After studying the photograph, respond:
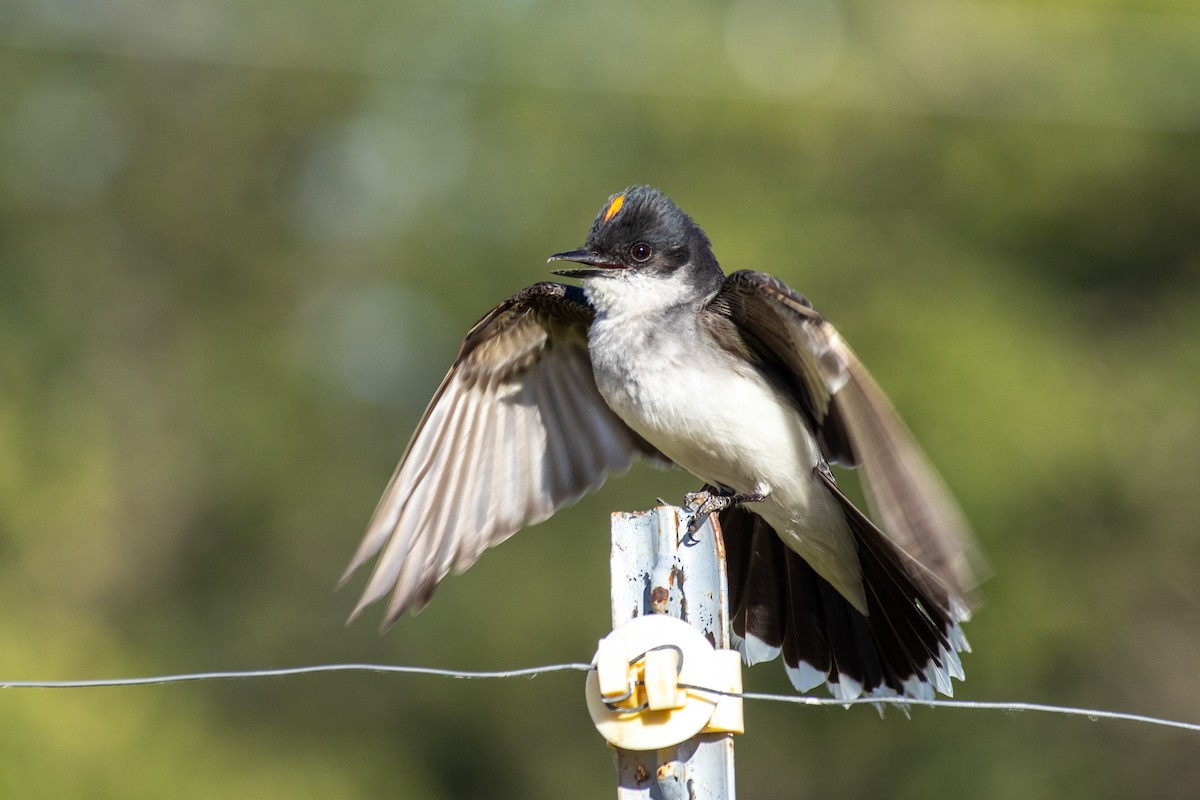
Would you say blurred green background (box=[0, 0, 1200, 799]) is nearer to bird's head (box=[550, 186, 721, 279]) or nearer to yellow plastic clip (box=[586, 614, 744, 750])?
bird's head (box=[550, 186, 721, 279])

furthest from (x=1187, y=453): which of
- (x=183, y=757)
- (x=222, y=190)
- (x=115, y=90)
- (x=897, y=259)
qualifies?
(x=115, y=90)

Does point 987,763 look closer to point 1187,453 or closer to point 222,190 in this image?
point 1187,453

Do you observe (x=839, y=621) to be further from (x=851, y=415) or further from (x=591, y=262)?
(x=591, y=262)

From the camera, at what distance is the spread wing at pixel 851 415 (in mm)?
3850

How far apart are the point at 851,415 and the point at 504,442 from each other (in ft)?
5.91

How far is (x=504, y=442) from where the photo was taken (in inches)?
228

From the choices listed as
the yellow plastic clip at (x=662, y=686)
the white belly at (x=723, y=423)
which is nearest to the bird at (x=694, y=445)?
the white belly at (x=723, y=423)

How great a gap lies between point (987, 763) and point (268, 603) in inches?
308

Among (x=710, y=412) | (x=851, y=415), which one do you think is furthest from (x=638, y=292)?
(x=851, y=415)

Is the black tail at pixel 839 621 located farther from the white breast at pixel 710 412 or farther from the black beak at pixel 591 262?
the black beak at pixel 591 262

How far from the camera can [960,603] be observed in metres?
4.67

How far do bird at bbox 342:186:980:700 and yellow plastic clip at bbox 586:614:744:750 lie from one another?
121 centimetres

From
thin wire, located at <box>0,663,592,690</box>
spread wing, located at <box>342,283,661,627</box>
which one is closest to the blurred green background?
spread wing, located at <box>342,283,661,627</box>

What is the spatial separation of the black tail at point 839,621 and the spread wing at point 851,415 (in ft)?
0.93
